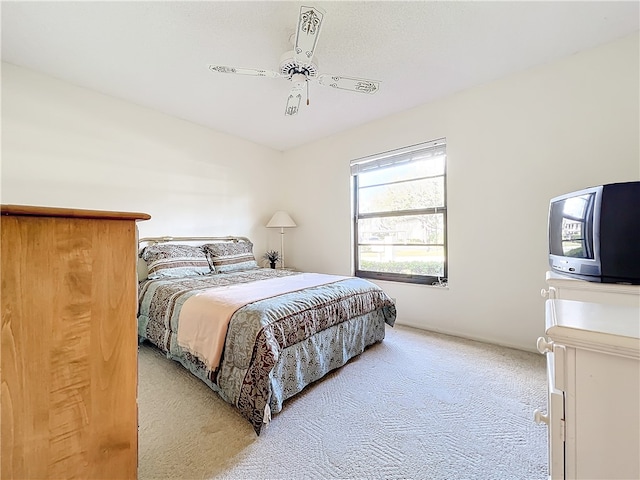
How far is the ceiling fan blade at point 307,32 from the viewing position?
1.38 meters

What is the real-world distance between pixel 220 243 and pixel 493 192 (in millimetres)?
3072

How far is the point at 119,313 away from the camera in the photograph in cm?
77

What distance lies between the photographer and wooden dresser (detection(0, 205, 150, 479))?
2.01ft

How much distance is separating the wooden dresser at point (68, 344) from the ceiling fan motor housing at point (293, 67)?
1.55 metres

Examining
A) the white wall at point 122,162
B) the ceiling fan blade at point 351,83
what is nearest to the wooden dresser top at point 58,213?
the ceiling fan blade at point 351,83

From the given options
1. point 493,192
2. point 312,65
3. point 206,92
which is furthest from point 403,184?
point 206,92

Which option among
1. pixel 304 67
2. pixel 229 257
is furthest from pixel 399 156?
pixel 229 257

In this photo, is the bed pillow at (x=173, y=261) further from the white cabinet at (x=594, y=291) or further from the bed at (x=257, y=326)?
the white cabinet at (x=594, y=291)

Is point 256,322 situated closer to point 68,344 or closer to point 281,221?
point 68,344

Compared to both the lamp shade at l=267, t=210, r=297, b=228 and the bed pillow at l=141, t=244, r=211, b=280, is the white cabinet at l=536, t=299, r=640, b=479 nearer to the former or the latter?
the bed pillow at l=141, t=244, r=211, b=280

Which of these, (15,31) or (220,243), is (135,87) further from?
(220,243)

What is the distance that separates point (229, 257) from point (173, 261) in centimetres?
64

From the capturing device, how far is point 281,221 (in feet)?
12.8

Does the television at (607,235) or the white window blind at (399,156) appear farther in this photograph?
the white window blind at (399,156)
